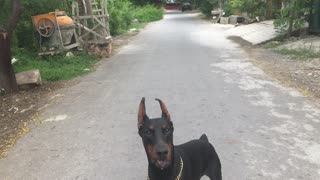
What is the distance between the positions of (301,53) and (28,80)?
30.3 feet

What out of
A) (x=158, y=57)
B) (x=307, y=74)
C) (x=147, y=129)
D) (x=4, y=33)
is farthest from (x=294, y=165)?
(x=158, y=57)

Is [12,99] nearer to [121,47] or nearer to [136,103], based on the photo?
[136,103]

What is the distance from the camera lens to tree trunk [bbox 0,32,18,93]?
10227 mm

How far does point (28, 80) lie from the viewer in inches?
432

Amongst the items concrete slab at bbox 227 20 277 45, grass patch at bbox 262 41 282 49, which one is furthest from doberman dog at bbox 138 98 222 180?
concrete slab at bbox 227 20 277 45

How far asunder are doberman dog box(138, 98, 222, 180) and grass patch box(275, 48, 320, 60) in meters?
10.7

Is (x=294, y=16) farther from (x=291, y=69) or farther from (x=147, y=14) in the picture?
(x=147, y=14)

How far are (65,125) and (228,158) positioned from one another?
3377 mm

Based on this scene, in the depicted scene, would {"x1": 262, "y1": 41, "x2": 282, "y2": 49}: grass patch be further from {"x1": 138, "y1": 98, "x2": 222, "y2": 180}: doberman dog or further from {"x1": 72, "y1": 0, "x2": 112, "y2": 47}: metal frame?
{"x1": 138, "y1": 98, "x2": 222, "y2": 180}: doberman dog

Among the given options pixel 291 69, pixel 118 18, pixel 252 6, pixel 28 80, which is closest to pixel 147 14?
pixel 252 6

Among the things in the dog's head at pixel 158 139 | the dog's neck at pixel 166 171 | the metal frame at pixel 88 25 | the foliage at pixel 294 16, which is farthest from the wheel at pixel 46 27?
the dog's neck at pixel 166 171

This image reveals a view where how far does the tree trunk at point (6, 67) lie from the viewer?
10.2 meters

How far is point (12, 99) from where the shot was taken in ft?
33.2

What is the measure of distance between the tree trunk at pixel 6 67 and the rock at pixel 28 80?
0.27 meters
